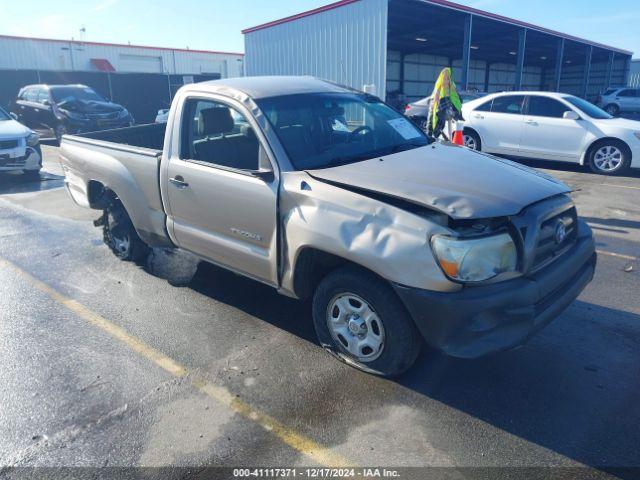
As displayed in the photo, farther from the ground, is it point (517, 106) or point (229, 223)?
point (517, 106)

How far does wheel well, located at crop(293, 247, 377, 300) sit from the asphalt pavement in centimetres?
51

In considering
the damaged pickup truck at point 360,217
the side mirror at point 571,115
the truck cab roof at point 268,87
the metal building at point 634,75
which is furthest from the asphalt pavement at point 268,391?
the metal building at point 634,75

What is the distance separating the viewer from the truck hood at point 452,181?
110 inches

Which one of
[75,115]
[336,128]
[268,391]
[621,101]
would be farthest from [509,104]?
[621,101]

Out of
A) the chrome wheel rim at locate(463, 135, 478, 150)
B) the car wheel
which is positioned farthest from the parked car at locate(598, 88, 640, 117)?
the chrome wheel rim at locate(463, 135, 478, 150)

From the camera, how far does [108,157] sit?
16.0 feet

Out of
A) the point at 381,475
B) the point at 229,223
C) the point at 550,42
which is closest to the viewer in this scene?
the point at 381,475

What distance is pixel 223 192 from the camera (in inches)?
146

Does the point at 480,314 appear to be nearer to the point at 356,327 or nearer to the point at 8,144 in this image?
the point at 356,327

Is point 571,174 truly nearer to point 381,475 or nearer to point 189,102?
point 189,102

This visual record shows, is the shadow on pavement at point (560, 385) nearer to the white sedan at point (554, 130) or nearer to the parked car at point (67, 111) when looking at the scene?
the white sedan at point (554, 130)

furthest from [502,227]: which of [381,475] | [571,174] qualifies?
[571,174]

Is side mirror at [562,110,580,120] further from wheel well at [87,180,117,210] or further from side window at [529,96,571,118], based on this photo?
wheel well at [87,180,117,210]

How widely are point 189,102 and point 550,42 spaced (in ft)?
99.8
